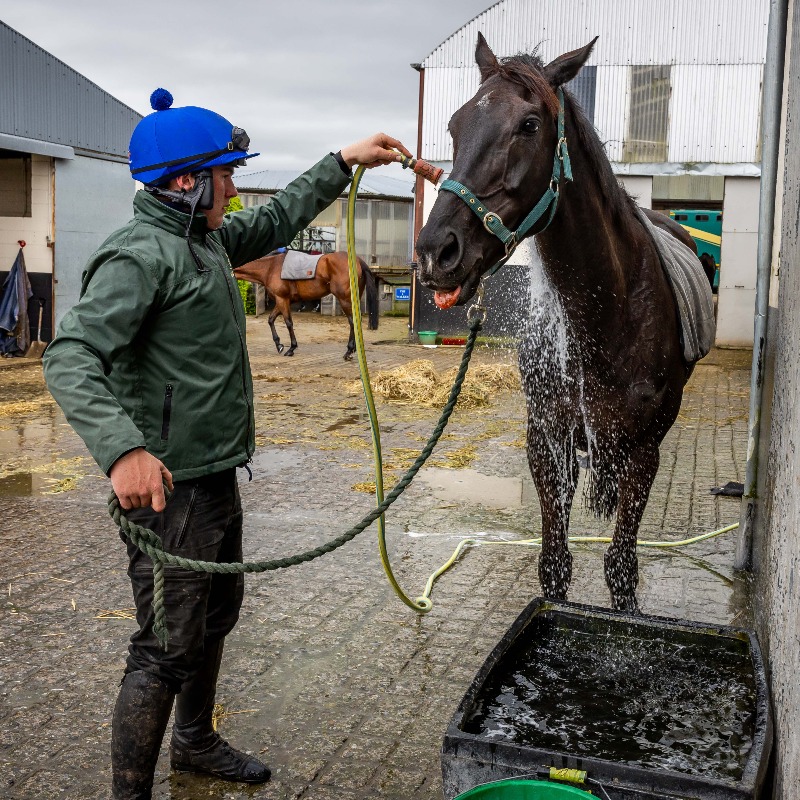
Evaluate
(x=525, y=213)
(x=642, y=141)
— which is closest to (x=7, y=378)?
(x=525, y=213)

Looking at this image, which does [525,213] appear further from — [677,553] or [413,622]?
[677,553]

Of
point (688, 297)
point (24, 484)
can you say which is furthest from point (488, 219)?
point (24, 484)

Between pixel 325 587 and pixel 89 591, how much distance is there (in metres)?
1.12

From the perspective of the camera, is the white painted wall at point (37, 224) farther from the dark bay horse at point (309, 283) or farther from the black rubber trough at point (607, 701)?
the black rubber trough at point (607, 701)

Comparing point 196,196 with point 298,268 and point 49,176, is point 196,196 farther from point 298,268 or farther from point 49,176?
A: point 298,268

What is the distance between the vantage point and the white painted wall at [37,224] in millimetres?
14320

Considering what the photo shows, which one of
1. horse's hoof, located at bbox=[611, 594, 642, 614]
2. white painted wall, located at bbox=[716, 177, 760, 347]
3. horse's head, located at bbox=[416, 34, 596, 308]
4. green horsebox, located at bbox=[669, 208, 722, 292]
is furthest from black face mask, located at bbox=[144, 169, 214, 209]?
green horsebox, located at bbox=[669, 208, 722, 292]

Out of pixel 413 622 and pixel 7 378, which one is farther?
pixel 7 378

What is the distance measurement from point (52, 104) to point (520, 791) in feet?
47.4

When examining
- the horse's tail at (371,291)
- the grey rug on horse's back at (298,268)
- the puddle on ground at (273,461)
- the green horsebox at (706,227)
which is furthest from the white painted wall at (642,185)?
the puddle on ground at (273,461)

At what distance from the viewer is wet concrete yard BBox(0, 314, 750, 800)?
9.70 ft

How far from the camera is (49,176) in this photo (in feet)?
47.1

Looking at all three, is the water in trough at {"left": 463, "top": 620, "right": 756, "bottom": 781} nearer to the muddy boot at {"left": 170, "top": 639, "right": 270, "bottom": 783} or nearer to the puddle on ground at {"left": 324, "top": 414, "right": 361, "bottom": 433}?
the muddy boot at {"left": 170, "top": 639, "right": 270, "bottom": 783}

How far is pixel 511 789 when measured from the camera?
2115 millimetres
